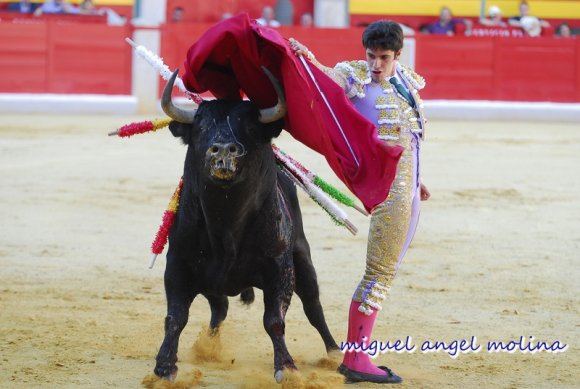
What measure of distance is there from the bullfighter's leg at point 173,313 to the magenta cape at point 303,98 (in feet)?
1.94

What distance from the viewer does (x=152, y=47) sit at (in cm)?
1371

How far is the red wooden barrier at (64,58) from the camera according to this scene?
1338 centimetres

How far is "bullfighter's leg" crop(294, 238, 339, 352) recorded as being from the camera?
4.15 m

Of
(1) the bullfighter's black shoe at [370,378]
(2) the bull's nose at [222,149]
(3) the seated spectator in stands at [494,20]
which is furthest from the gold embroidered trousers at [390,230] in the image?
(3) the seated spectator in stands at [494,20]

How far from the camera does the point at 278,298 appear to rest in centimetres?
378

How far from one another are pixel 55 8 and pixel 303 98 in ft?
37.6

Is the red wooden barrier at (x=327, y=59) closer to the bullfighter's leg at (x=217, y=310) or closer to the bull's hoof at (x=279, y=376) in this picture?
the bullfighter's leg at (x=217, y=310)

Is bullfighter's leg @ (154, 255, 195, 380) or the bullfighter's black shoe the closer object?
bullfighter's leg @ (154, 255, 195, 380)

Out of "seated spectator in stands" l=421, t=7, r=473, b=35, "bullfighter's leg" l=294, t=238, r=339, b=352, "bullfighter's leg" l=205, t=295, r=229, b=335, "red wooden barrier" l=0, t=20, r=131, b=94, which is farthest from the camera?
"seated spectator in stands" l=421, t=7, r=473, b=35

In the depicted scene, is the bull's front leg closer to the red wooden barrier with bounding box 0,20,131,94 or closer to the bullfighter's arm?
the bullfighter's arm

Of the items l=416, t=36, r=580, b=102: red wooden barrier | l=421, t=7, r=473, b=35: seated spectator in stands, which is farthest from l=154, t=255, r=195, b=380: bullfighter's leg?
l=421, t=7, r=473, b=35: seated spectator in stands

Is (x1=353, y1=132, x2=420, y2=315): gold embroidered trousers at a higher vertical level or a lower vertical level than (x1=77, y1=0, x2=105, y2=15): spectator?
higher

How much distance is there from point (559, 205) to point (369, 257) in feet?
14.6

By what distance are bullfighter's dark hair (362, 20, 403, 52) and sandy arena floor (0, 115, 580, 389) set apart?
1.06 metres
